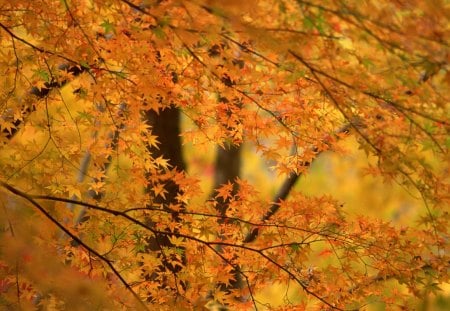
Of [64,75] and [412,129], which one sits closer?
[412,129]

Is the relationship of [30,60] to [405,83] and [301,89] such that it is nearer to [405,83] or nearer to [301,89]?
[301,89]

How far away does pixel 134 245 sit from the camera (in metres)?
3.69

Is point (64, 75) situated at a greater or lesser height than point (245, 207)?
greater

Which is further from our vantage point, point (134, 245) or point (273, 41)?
point (134, 245)

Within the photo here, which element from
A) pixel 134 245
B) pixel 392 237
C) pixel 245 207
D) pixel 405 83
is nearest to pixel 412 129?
pixel 405 83

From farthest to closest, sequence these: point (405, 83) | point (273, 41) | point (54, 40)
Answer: point (54, 40)
point (405, 83)
point (273, 41)

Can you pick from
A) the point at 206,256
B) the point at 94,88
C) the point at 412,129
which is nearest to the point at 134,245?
the point at 206,256

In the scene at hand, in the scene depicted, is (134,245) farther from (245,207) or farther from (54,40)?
(54,40)

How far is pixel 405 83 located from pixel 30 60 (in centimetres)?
216

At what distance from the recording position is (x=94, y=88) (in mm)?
3561

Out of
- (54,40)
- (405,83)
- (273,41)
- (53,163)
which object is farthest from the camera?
(53,163)

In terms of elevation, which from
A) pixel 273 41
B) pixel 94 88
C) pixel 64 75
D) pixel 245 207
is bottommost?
pixel 273 41

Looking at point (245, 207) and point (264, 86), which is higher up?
point (264, 86)

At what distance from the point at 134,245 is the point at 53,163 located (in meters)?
0.66
